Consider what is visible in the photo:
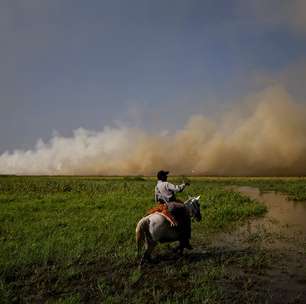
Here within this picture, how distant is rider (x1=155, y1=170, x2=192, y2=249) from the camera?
10891 mm

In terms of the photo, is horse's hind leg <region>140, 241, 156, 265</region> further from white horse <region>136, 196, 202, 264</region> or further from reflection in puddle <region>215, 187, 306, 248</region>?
reflection in puddle <region>215, 187, 306, 248</region>

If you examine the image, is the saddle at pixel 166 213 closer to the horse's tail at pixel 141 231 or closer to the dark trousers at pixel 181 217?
the dark trousers at pixel 181 217

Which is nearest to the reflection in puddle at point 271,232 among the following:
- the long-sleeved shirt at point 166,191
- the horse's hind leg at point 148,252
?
the long-sleeved shirt at point 166,191

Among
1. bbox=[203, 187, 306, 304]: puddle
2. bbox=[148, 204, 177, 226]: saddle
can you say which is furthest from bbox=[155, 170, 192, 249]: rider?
bbox=[203, 187, 306, 304]: puddle

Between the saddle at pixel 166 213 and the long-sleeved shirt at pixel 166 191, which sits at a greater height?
the long-sleeved shirt at pixel 166 191

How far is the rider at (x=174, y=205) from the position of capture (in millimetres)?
10891

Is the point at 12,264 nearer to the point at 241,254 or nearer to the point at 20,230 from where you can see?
the point at 20,230

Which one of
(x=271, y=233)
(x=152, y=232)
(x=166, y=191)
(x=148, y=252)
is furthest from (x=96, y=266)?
(x=271, y=233)

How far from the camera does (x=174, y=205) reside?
10914mm

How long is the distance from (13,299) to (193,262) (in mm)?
5125

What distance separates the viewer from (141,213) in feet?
67.1

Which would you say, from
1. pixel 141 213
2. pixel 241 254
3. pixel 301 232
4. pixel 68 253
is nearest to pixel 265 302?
pixel 241 254

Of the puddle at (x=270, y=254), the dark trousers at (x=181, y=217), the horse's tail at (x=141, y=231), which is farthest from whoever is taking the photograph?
the dark trousers at (x=181, y=217)

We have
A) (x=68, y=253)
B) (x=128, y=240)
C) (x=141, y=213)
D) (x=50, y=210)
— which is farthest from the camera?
(x=50, y=210)
